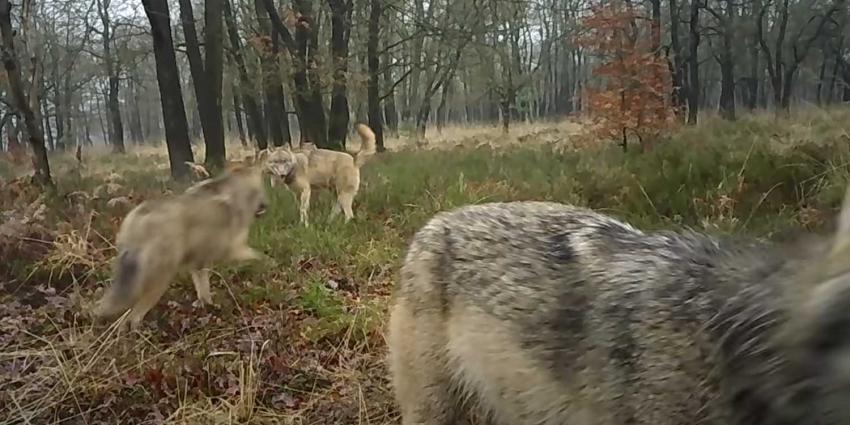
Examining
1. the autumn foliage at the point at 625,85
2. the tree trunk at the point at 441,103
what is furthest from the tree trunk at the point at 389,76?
the autumn foliage at the point at 625,85

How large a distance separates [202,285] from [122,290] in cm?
82

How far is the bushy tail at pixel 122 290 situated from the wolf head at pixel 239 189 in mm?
1109

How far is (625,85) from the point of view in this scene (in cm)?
1413

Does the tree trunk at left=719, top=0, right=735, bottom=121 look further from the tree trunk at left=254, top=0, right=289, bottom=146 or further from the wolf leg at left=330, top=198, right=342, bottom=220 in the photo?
the wolf leg at left=330, top=198, right=342, bottom=220

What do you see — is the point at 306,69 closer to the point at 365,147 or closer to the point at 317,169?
the point at 365,147

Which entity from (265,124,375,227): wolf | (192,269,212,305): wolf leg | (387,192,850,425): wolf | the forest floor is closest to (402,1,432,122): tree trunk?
(265,124,375,227): wolf

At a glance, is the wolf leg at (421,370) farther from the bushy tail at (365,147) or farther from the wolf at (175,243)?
the bushy tail at (365,147)

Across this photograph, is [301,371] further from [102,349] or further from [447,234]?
[447,234]

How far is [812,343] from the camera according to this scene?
3.89 ft

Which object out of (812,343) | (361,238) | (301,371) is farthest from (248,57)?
(812,343)

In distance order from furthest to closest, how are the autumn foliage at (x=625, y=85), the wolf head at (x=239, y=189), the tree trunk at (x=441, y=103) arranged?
the tree trunk at (x=441, y=103)
the autumn foliage at (x=625, y=85)
the wolf head at (x=239, y=189)

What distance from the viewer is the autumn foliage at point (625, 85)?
13.7 m

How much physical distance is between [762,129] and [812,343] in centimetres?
1365

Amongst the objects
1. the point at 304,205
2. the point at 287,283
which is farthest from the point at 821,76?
the point at 287,283
